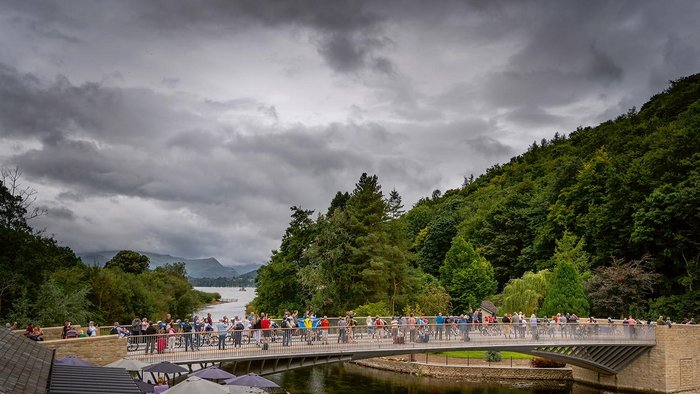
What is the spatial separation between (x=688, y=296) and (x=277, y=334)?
39.9 metres

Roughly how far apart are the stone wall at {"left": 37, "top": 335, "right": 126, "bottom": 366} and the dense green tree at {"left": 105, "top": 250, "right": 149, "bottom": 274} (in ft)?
341

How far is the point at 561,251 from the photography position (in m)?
69.4

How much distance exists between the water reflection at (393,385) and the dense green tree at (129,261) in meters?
84.8

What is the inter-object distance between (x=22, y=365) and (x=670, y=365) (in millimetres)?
41060

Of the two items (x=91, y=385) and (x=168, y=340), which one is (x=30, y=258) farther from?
(x=91, y=385)

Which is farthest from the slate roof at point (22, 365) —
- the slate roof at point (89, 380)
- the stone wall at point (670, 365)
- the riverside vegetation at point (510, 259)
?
the stone wall at point (670, 365)

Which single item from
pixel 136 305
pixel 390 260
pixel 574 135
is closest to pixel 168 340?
pixel 390 260

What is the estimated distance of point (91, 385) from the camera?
1784 centimetres

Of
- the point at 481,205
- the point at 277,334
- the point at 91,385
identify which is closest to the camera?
the point at 91,385

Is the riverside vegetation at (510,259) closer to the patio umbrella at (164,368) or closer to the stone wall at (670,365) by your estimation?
the stone wall at (670,365)

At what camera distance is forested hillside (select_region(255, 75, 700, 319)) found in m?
56.2

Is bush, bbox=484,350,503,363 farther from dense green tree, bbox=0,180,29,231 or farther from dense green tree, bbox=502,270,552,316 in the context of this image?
dense green tree, bbox=0,180,29,231

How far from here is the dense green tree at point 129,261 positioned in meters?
125

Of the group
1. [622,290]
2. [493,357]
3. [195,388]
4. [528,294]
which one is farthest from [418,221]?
[195,388]
